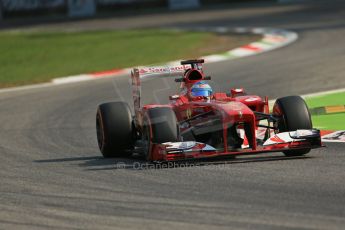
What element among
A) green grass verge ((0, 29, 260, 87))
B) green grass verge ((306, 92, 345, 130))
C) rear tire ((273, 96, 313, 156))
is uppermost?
rear tire ((273, 96, 313, 156))

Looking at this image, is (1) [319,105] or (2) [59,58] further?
(2) [59,58]

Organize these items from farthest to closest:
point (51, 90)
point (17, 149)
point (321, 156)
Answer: point (51, 90) < point (17, 149) < point (321, 156)

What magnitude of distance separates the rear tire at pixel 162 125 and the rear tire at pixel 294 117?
4.27ft

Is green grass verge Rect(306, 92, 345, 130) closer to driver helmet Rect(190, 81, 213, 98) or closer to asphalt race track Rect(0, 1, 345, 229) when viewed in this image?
asphalt race track Rect(0, 1, 345, 229)

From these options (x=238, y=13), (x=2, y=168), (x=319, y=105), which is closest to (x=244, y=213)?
(x=2, y=168)

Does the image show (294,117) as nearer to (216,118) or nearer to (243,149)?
(243,149)

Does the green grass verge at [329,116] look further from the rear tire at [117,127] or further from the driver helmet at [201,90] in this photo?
the rear tire at [117,127]

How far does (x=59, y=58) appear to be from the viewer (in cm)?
2850

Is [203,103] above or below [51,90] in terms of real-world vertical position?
above

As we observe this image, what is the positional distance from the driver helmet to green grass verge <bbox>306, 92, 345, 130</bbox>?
2479 mm

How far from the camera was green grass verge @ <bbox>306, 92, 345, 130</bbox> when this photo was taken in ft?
43.9

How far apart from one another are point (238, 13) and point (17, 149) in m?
25.4

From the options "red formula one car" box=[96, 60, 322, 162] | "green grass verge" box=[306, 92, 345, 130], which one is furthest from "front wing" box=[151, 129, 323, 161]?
"green grass verge" box=[306, 92, 345, 130]

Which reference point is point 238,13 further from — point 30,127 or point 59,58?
point 30,127
